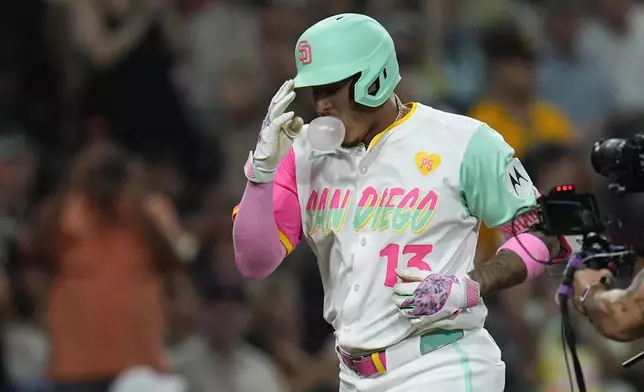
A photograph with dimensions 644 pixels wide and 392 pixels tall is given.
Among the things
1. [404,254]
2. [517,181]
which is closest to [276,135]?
[404,254]

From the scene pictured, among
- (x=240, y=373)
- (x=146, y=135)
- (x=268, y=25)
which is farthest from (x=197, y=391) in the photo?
(x=268, y=25)

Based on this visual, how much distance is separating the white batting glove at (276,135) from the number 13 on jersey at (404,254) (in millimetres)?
533

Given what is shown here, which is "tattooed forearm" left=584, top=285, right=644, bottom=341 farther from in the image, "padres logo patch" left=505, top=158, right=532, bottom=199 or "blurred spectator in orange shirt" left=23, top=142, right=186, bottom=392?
"blurred spectator in orange shirt" left=23, top=142, right=186, bottom=392

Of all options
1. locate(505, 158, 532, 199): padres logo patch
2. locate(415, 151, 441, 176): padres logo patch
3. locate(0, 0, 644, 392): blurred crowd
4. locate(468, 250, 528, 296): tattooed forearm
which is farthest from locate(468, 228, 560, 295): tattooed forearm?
locate(0, 0, 644, 392): blurred crowd

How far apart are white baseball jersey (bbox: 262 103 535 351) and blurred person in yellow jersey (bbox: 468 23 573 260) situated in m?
3.68

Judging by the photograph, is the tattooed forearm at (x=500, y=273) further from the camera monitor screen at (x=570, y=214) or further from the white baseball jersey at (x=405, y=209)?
the camera monitor screen at (x=570, y=214)

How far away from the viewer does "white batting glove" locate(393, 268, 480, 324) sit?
15.3 ft

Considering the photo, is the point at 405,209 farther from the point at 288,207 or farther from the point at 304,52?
the point at 304,52

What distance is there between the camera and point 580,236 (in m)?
5.12

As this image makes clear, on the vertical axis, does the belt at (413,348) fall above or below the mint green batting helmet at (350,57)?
below

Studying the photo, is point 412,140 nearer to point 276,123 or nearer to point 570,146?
point 276,123

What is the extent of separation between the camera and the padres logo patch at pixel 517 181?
489 centimetres

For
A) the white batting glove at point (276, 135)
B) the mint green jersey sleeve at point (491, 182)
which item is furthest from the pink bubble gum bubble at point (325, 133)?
the mint green jersey sleeve at point (491, 182)

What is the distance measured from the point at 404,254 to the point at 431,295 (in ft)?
0.85
